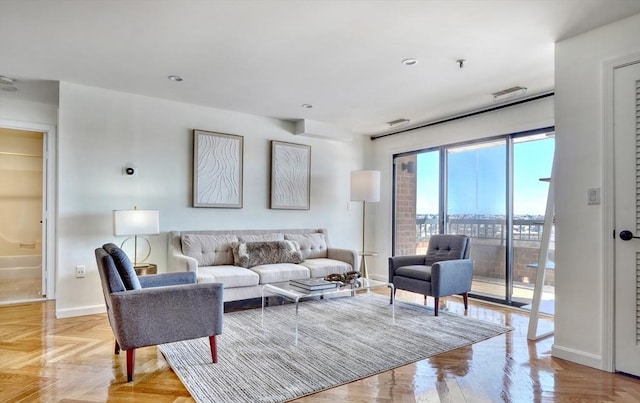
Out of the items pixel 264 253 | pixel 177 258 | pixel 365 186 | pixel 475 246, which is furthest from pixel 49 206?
pixel 475 246

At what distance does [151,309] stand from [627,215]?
3.18m

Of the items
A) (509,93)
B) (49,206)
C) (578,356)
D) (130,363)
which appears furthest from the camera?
(49,206)

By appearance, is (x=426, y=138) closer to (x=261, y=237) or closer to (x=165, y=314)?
(x=261, y=237)

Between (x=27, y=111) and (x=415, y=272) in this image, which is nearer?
(x=415, y=272)

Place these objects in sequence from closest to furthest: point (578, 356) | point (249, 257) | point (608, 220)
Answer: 1. point (608, 220)
2. point (578, 356)
3. point (249, 257)

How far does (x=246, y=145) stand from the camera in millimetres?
4996

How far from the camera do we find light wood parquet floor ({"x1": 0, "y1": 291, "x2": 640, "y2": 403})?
2.13m

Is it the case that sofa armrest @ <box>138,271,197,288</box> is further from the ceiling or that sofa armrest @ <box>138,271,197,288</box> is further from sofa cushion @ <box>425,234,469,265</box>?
sofa cushion @ <box>425,234,469,265</box>

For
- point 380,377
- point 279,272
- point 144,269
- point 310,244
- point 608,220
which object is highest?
point 608,220

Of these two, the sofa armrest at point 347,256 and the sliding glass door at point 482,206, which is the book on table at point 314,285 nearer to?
the sofa armrest at point 347,256

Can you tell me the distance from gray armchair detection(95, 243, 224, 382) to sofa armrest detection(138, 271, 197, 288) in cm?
42

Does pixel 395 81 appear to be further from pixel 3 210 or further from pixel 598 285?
pixel 3 210

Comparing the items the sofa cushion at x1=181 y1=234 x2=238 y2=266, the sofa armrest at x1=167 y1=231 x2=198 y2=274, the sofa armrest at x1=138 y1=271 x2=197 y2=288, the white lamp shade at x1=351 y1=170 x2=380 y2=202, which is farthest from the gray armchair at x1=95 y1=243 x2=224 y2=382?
the white lamp shade at x1=351 y1=170 x2=380 y2=202

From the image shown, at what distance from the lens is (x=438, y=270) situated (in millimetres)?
3723
